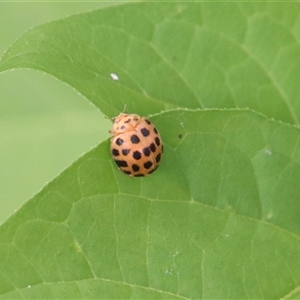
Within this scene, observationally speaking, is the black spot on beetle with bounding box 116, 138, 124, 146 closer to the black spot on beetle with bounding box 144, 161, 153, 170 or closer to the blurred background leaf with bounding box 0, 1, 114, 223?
the black spot on beetle with bounding box 144, 161, 153, 170

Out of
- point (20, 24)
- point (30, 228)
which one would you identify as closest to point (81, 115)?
point (20, 24)

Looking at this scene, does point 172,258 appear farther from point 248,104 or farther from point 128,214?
point 248,104

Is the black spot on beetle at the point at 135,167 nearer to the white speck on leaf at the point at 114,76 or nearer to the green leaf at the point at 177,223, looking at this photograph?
the green leaf at the point at 177,223

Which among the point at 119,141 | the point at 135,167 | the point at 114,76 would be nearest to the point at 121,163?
the point at 135,167

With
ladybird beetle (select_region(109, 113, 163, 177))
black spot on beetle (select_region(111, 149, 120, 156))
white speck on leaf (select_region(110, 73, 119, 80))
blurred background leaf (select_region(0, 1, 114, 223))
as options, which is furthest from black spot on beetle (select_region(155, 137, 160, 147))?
blurred background leaf (select_region(0, 1, 114, 223))

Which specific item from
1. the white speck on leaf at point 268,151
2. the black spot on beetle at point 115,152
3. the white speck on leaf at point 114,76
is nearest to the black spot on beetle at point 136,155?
the black spot on beetle at point 115,152

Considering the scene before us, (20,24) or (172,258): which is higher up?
(20,24)
